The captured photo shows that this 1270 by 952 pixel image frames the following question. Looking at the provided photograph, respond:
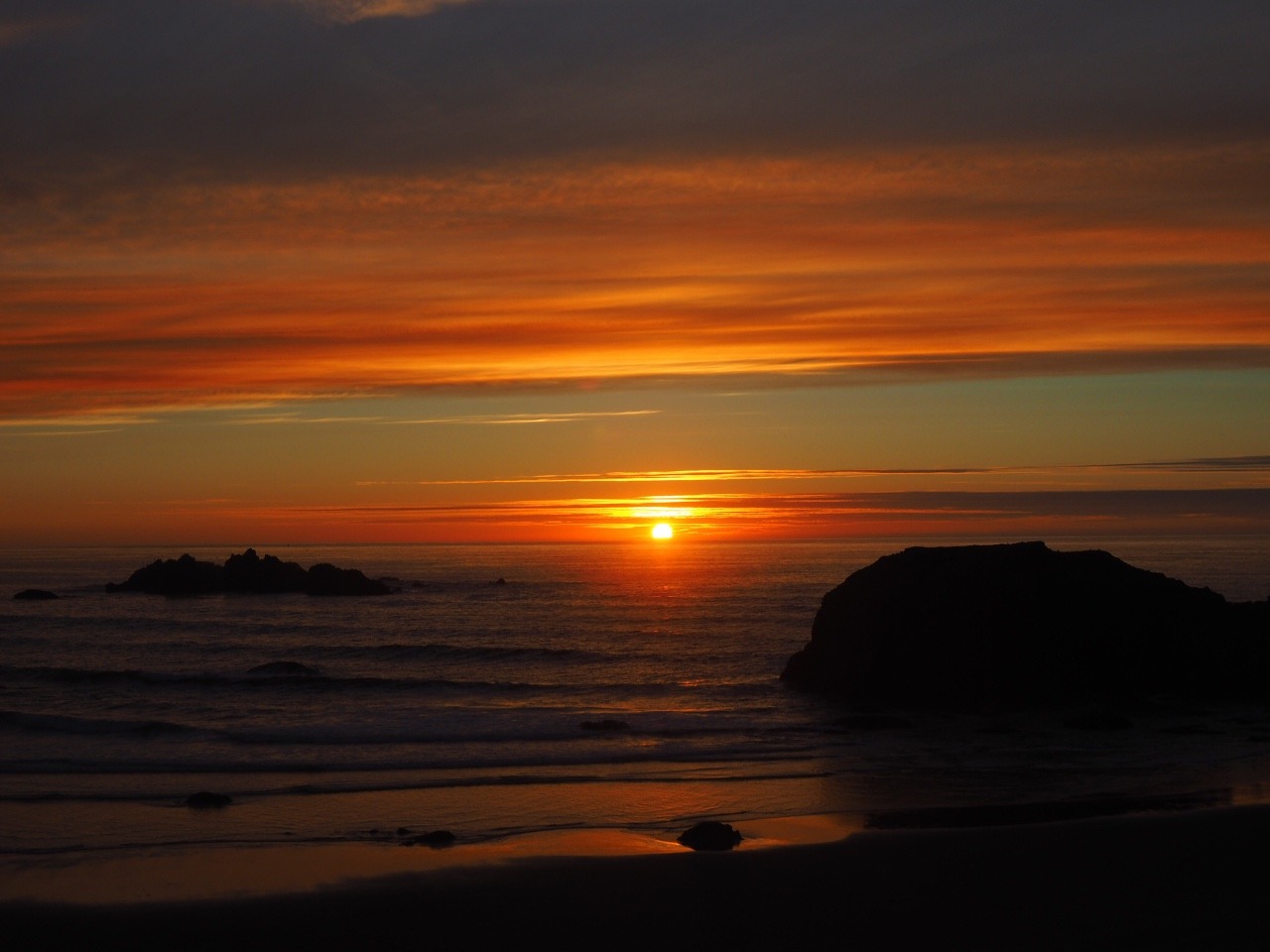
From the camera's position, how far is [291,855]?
14156 mm

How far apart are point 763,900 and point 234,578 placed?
74.7 meters

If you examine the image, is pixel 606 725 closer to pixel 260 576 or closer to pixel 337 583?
pixel 337 583

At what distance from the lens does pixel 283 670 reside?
3406 centimetres

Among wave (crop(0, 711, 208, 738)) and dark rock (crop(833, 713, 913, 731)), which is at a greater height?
dark rock (crop(833, 713, 913, 731))

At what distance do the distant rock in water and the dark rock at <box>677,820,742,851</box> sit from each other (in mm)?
13283

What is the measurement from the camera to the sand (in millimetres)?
11070

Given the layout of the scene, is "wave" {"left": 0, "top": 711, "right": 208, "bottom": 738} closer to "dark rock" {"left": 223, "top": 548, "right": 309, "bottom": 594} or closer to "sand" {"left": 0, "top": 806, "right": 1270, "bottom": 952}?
"sand" {"left": 0, "top": 806, "right": 1270, "bottom": 952}

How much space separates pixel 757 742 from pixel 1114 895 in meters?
11.0

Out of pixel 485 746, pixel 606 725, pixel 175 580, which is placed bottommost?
pixel 485 746

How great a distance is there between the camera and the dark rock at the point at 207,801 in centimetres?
1698

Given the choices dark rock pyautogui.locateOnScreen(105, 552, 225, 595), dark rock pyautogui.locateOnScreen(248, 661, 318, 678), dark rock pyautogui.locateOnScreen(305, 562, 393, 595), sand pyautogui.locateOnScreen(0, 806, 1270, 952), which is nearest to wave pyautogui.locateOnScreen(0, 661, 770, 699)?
dark rock pyautogui.locateOnScreen(248, 661, 318, 678)

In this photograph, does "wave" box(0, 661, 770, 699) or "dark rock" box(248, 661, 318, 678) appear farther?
"dark rock" box(248, 661, 318, 678)

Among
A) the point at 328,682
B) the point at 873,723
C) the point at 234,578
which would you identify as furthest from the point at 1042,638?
the point at 234,578

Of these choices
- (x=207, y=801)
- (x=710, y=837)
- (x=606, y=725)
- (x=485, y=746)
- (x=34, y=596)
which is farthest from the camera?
(x=34, y=596)
